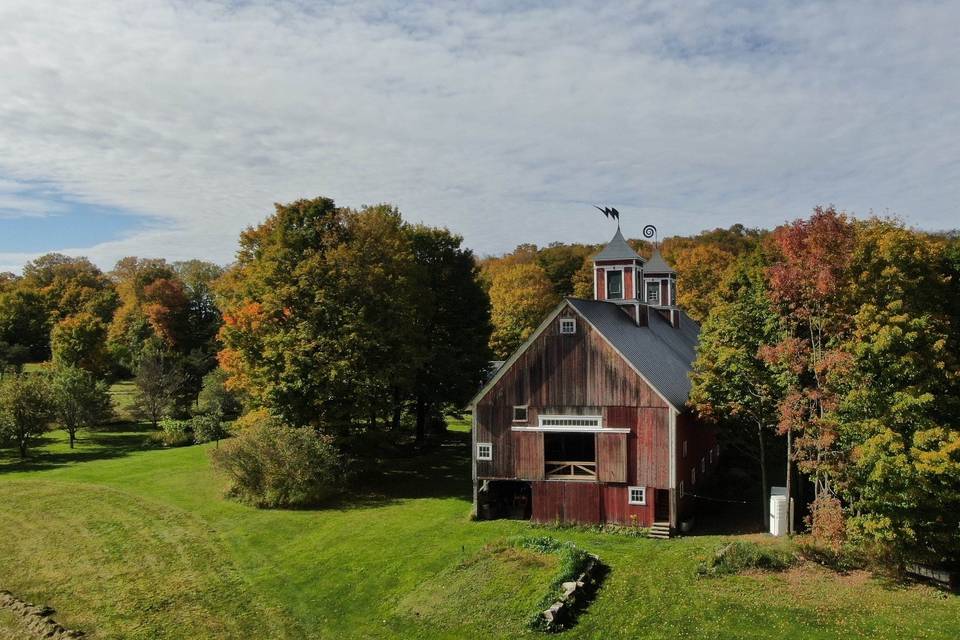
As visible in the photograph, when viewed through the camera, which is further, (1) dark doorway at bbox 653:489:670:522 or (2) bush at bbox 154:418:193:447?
(2) bush at bbox 154:418:193:447

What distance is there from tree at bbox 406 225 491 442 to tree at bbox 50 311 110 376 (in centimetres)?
3623

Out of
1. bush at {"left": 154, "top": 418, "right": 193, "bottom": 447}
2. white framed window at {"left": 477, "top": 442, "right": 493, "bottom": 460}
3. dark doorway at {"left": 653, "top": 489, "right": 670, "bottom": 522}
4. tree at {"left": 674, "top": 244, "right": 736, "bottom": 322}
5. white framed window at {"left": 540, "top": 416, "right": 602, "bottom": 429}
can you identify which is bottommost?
dark doorway at {"left": 653, "top": 489, "right": 670, "bottom": 522}

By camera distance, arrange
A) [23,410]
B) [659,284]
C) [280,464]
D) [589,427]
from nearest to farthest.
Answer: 1. [589,427]
2. [280,464]
3. [23,410]
4. [659,284]

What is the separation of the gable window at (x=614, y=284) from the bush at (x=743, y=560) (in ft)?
58.2

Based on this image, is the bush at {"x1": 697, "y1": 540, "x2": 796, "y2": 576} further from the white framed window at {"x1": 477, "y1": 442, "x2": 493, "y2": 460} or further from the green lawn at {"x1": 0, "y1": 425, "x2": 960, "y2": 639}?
the white framed window at {"x1": 477, "y1": 442, "x2": 493, "y2": 460}

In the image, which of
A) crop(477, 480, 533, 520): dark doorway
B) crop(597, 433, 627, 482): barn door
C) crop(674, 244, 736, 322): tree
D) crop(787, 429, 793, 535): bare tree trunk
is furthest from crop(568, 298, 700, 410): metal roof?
crop(674, 244, 736, 322): tree

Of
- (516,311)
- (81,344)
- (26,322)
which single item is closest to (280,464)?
(81,344)

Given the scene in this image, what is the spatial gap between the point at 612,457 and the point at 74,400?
4228 cm

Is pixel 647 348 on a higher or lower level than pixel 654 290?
lower

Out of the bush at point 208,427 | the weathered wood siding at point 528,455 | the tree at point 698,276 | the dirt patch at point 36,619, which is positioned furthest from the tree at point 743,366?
the tree at point 698,276

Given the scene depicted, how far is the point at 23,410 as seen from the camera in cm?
4788

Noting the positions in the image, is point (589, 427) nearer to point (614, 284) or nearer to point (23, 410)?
point (614, 284)

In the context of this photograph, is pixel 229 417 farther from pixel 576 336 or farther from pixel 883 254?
pixel 883 254

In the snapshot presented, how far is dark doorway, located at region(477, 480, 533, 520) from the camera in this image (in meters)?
31.4
